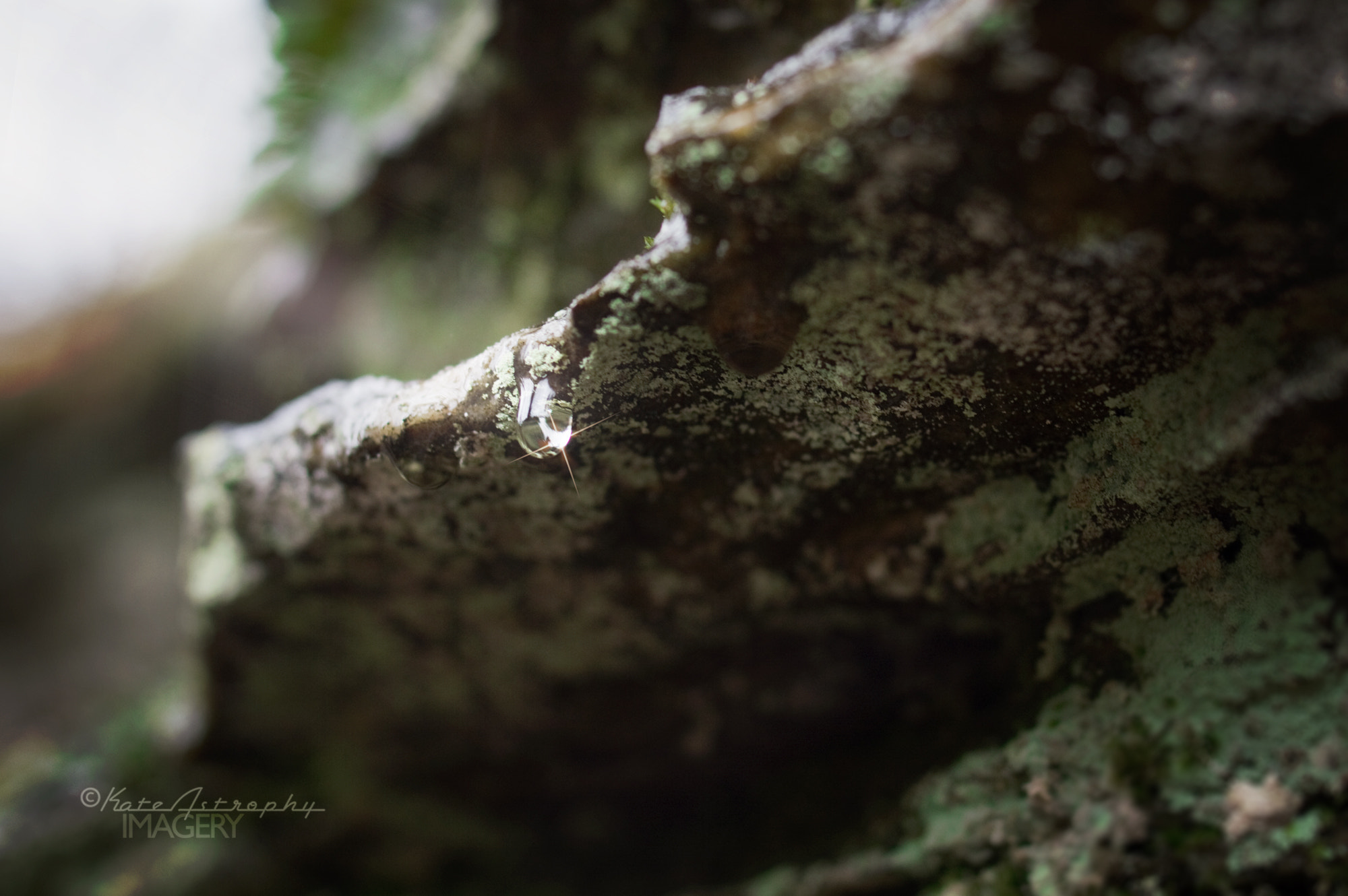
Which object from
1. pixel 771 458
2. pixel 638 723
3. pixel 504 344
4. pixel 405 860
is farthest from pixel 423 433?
→ pixel 405 860

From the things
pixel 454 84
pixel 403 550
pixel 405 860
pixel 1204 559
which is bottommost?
pixel 1204 559

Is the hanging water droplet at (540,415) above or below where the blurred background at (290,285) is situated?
below

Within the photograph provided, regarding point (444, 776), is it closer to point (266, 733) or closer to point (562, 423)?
point (266, 733)

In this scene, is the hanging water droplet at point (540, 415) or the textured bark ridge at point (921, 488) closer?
the textured bark ridge at point (921, 488)

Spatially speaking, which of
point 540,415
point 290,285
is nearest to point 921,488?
point 540,415

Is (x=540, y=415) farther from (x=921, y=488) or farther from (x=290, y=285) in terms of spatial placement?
(x=290, y=285)
